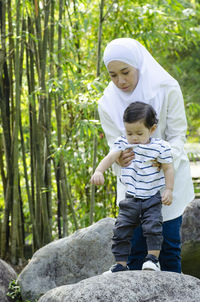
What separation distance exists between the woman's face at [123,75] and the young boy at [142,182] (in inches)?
4.7

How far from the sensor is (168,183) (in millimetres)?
2207

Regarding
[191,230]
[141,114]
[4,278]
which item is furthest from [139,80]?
[191,230]

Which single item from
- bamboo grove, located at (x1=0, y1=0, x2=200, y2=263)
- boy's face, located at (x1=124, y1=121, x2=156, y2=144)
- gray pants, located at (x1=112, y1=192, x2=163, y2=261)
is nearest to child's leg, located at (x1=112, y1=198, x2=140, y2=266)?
gray pants, located at (x1=112, y1=192, x2=163, y2=261)

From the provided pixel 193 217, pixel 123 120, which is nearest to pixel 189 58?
pixel 193 217

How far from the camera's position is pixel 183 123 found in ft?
7.73

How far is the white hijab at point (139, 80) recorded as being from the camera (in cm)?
229

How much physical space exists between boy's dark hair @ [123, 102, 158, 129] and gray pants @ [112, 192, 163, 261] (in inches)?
12.7

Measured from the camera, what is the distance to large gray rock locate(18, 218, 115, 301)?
3.32 metres

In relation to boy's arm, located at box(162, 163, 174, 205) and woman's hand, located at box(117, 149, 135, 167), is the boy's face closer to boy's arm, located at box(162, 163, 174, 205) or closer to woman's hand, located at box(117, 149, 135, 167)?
woman's hand, located at box(117, 149, 135, 167)

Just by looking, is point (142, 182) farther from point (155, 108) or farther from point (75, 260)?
point (75, 260)

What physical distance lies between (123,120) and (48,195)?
197cm

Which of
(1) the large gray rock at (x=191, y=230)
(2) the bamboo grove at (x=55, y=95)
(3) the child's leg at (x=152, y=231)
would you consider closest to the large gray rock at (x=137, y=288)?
(3) the child's leg at (x=152, y=231)

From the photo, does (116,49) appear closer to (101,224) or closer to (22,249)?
(101,224)

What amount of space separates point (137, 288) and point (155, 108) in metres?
0.81
